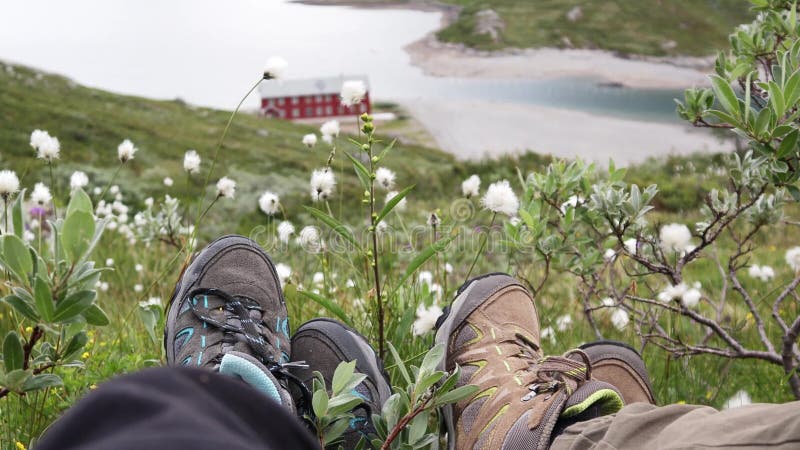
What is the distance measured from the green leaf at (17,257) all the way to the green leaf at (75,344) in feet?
0.58

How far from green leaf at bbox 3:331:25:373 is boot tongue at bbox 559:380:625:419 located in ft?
2.56

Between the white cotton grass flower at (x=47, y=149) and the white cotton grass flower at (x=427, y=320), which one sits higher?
the white cotton grass flower at (x=47, y=149)

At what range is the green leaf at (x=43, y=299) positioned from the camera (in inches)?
28.8

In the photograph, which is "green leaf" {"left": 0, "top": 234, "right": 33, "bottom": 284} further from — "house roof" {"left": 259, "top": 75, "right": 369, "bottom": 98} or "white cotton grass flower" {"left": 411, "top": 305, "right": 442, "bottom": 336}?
"house roof" {"left": 259, "top": 75, "right": 369, "bottom": 98}

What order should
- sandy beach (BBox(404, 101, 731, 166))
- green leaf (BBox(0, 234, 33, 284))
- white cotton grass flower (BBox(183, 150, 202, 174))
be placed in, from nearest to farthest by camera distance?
green leaf (BBox(0, 234, 33, 284)) → white cotton grass flower (BBox(183, 150, 202, 174)) → sandy beach (BBox(404, 101, 731, 166))

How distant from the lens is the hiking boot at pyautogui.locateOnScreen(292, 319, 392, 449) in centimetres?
126

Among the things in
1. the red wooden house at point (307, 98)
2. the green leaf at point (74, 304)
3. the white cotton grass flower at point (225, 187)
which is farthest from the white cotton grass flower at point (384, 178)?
the red wooden house at point (307, 98)

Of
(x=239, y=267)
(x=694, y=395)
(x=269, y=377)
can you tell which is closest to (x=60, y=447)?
(x=269, y=377)

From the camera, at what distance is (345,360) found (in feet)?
4.56

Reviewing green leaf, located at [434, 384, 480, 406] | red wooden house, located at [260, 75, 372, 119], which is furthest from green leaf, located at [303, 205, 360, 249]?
red wooden house, located at [260, 75, 372, 119]

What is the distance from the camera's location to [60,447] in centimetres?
59

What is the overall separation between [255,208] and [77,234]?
4.12 meters

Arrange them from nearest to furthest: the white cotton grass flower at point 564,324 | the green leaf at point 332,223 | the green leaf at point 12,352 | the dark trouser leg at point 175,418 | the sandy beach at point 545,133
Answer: the dark trouser leg at point 175,418, the green leaf at point 12,352, the green leaf at point 332,223, the white cotton grass flower at point 564,324, the sandy beach at point 545,133

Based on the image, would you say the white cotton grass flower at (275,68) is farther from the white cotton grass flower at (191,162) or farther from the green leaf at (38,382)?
the green leaf at (38,382)
